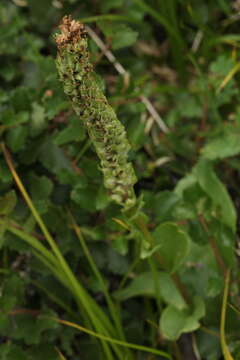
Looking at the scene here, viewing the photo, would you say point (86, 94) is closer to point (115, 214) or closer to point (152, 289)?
point (115, 214)

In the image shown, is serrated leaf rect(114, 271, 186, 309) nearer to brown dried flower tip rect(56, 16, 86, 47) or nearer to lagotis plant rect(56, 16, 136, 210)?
lagotis plant rect(56, 16, 136, 210)

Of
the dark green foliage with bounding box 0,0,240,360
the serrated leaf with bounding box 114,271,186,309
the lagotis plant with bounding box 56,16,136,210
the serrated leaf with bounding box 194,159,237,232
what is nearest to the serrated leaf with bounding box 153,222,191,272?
the dark green foliage with bounding box 0,0,240,360

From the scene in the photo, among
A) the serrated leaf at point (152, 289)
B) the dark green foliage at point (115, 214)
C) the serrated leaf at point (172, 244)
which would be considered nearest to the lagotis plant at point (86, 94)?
the dark green foliage at point (115, 214)

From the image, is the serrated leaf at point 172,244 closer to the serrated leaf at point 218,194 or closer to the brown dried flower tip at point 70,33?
the serrated leaf at point 218,194

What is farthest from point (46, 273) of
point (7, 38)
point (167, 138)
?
point (7, 38)

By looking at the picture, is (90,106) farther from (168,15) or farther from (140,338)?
(168,15)

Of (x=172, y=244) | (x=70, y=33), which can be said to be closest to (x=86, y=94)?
(x=70, y=33)

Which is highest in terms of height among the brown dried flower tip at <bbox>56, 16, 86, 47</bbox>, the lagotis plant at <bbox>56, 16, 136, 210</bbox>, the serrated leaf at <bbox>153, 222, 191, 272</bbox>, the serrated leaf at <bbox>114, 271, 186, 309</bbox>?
the brown dried flower tip at <bbox>56, 16, 86, 47</bbox>
